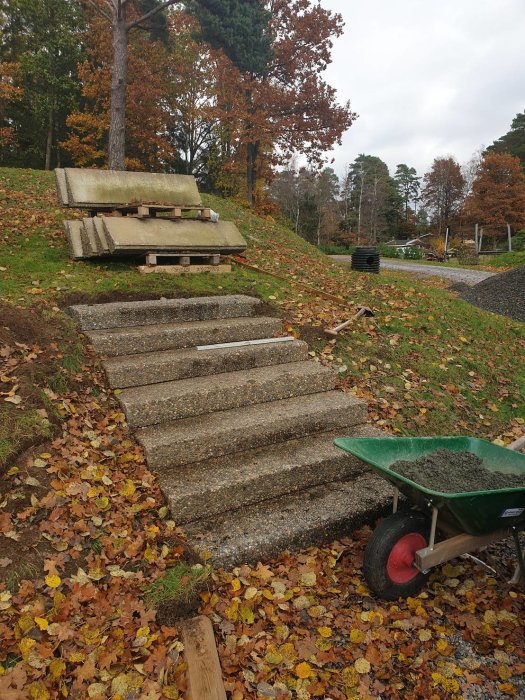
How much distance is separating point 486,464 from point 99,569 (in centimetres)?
273

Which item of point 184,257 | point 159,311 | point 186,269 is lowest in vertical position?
point 159,311

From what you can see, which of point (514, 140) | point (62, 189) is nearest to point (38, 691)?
point (62, 189)

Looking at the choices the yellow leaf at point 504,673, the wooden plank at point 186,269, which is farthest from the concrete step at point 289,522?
the wooden plank at point 186,269

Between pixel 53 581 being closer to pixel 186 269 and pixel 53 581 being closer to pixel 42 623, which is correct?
pixel 42 623

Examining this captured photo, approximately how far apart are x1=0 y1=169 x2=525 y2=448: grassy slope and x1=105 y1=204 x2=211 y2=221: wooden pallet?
0.88m

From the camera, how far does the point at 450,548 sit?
273 centimetres

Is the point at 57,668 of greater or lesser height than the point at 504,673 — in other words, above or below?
above

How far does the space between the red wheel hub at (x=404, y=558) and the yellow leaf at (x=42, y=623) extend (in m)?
1.88

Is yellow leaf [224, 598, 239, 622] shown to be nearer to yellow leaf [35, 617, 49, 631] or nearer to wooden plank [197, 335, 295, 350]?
yellow leaf [35, 617, 49, 631]

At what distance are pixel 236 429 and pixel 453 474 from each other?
5.31 feet

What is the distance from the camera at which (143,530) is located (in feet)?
9.49

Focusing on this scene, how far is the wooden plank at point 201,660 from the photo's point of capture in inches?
80.5

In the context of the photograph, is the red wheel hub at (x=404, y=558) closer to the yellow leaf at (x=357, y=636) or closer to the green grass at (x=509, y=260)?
the yellow leaf at (x=357, y=636)

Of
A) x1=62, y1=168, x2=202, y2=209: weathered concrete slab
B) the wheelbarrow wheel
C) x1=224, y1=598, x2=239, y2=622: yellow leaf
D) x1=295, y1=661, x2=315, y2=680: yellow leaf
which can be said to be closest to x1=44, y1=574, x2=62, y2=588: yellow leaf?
x1=224, y1=598, x2=239, y2=622: yellow leaf
